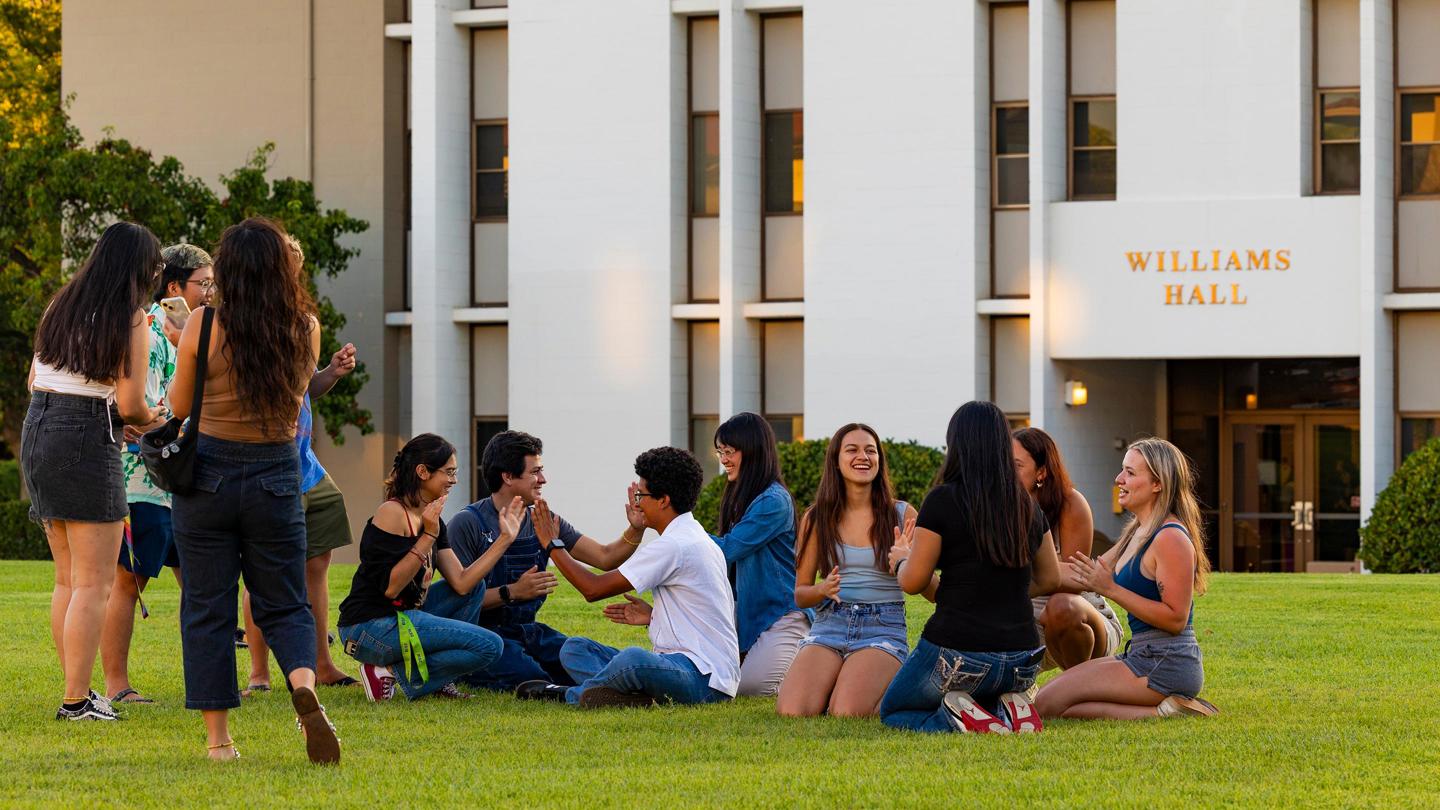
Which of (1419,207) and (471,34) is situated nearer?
(1419,207)

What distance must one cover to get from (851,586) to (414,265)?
19.8 m

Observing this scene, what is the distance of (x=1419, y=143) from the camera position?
84.3 ft

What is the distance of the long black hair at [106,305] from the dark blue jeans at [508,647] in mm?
2319

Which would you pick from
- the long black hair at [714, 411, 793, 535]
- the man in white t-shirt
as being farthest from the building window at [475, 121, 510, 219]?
the man in white t-shirt

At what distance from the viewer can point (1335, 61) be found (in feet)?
84.4

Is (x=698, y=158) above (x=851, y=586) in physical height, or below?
above

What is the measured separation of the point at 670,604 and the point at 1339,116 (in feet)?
59.2

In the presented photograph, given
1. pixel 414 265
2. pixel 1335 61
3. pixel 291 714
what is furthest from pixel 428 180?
pixel 291 714

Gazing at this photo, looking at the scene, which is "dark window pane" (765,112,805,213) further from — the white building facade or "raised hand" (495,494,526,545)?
"raised hand" (495,494,526,545)

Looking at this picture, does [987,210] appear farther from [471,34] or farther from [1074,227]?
[471,34]

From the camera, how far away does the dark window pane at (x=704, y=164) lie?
91.9 ft

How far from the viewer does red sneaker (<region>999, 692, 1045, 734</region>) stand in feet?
30.3

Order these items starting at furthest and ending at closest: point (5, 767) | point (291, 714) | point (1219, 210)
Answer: point (1219, 210), point (291, 714), point (5, 767)

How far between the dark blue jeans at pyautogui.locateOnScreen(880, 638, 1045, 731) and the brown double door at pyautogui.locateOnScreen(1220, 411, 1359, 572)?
19654mm
